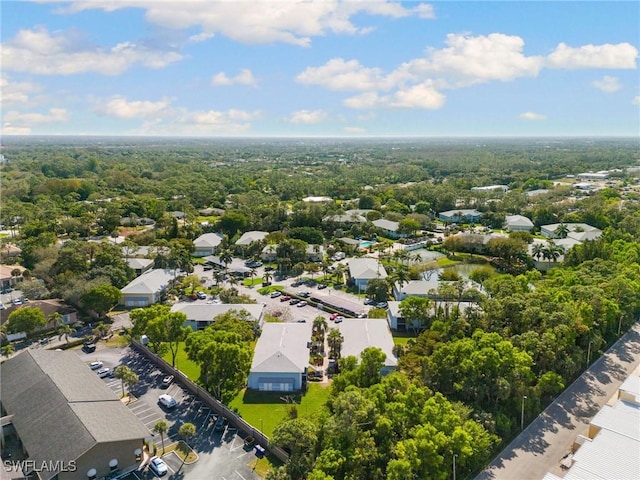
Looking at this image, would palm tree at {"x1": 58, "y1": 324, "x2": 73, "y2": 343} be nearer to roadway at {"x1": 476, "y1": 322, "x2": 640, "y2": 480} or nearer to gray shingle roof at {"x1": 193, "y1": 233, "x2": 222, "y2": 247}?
gray shingle roof at {"x1": 193, "y1": 233, "x2": 222, "y2": 247}

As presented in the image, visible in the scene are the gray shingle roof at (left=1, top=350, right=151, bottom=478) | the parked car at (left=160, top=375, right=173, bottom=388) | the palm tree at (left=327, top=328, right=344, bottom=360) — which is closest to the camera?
the gray shingle roof at (left=1, top=350, right=151, bottom=478)

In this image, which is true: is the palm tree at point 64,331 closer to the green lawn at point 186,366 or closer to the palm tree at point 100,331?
the palm tree at point 100,331

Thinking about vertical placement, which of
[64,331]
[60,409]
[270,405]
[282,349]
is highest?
[60,409]

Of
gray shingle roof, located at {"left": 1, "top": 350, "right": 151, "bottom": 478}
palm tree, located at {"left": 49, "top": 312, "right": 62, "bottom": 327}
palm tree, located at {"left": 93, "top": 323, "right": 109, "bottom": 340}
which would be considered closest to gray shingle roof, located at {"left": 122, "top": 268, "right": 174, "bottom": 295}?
palm tree, located at {"left": 49, "top": 312, "right": 62, "bottom": 327}

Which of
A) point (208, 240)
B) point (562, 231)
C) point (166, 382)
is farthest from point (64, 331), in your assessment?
point (562, 231)

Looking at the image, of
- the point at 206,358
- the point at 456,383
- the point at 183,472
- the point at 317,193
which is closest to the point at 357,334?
the point at 456,383

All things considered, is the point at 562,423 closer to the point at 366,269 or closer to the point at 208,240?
the point at 366,269
